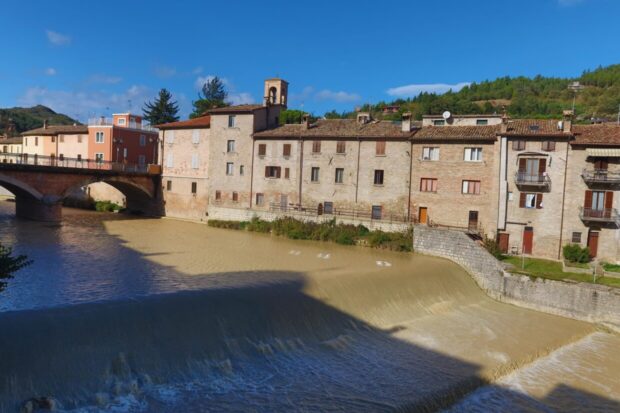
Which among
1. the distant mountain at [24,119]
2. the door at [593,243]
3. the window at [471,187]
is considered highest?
the distant mountain at [24,119]

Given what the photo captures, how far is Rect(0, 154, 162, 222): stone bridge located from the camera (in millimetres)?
39906

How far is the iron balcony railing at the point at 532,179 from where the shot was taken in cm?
3247

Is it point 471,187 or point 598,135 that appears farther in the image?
point 471,187

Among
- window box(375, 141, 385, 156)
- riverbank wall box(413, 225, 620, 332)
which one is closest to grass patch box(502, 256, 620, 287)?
riverbank wall box(413, 225, 620, 332)

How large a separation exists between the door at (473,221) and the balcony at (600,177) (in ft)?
24.7

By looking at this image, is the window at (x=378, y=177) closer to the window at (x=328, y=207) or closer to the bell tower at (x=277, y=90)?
the window at (x=328, y=207)

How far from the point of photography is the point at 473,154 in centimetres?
3566

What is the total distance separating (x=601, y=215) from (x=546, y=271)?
20.8 feet

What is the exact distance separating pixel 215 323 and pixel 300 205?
25923 mm

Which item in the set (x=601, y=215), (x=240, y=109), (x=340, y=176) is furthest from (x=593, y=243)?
(x=240, y=109)

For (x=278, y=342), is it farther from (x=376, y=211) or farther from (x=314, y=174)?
(x=314, y=174)

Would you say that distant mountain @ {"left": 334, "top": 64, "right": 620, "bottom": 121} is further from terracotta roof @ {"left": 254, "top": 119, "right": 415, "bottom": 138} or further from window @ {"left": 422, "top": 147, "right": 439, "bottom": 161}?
window @ {"left": 422, "top": 147, "right": 439, "bottom": 161}

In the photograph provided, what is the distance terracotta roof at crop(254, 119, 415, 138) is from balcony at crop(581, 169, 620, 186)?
503 inches

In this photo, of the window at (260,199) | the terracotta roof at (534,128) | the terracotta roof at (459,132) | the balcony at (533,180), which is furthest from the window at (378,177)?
the window at (260,199)
